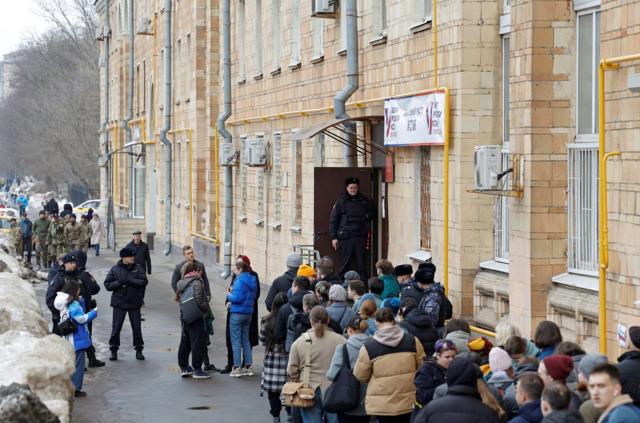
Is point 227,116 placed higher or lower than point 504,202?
higher

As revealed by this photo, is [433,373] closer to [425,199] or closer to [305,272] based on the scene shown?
[305,272]

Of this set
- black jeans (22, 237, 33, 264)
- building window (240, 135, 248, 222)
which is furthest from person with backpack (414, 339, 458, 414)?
black jeans (22, 237, 33, 264)

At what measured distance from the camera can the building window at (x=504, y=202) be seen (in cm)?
1541

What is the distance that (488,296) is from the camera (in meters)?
15.4

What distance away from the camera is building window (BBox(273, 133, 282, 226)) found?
26.2 m

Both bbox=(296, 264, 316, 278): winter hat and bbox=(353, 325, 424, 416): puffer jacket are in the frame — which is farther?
bbox=(296, 264, 316, 278): winter hat

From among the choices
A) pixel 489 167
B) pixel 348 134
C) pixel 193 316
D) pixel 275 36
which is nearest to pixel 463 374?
pixel 489 167

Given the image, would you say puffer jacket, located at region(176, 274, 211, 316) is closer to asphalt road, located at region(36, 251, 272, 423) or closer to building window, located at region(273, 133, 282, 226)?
asphalt road, located at region(36, 251, 272, 423)

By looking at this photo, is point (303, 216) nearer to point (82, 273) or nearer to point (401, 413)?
point (82, 273)

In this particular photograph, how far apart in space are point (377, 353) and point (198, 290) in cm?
615

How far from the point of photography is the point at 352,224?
61.6 ft

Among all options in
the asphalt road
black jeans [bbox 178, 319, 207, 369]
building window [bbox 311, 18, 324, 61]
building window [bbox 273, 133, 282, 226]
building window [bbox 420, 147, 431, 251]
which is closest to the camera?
the asphalt road

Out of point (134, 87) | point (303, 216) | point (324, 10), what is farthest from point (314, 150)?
point (134, 87)

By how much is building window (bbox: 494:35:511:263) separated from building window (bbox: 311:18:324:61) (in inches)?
305
